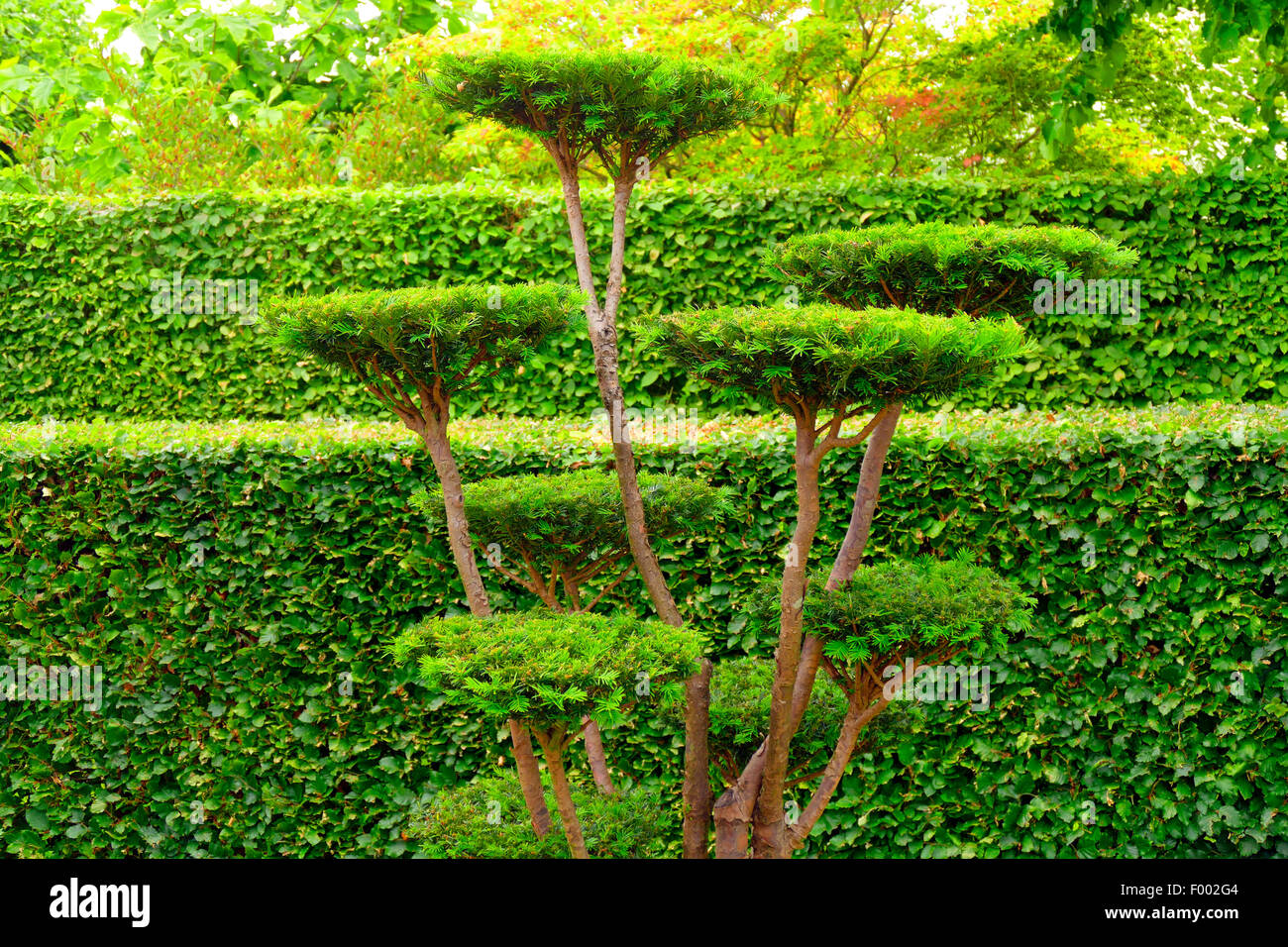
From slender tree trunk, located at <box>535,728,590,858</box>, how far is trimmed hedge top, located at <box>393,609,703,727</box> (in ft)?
0.21

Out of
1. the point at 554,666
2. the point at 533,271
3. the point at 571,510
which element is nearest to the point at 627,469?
the point at 571,510

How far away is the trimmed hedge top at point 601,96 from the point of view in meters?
3.15

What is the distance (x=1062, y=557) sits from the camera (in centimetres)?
456

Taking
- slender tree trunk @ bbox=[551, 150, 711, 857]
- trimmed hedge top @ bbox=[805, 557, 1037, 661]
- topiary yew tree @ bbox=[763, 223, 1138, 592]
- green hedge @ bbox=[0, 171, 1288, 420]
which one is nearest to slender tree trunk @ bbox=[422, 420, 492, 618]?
slender tree trunk @ bbox=[551, 150, 711, 857]

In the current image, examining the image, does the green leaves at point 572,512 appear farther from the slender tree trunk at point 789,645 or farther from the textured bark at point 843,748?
the textured bark at point 843,748

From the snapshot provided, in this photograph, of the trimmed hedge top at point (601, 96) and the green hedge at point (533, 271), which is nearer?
the trimmed hedge top at point (601, 96)

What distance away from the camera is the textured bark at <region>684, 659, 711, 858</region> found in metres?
3.38

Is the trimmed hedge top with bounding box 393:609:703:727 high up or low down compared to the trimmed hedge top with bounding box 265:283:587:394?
down

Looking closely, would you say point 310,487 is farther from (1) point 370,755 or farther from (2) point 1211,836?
(2) point 1211,836

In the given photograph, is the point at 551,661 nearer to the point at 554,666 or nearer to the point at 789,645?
the point at 554,666

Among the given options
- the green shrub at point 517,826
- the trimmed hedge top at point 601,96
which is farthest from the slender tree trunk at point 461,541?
the trimmed hedge top at point 601,96

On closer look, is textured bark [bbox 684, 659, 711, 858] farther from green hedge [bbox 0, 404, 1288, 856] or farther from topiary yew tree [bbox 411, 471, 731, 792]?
green hedge [bbox 0, 404, 1288, 856]

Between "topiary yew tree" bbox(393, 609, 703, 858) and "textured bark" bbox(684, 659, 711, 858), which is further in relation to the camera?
"textured bark" bbox(684, 659, 711, 858)

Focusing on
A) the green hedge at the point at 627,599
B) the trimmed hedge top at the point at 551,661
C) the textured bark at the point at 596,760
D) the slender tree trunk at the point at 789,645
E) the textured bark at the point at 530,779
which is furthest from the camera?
the green hedge at the point at 627,599
